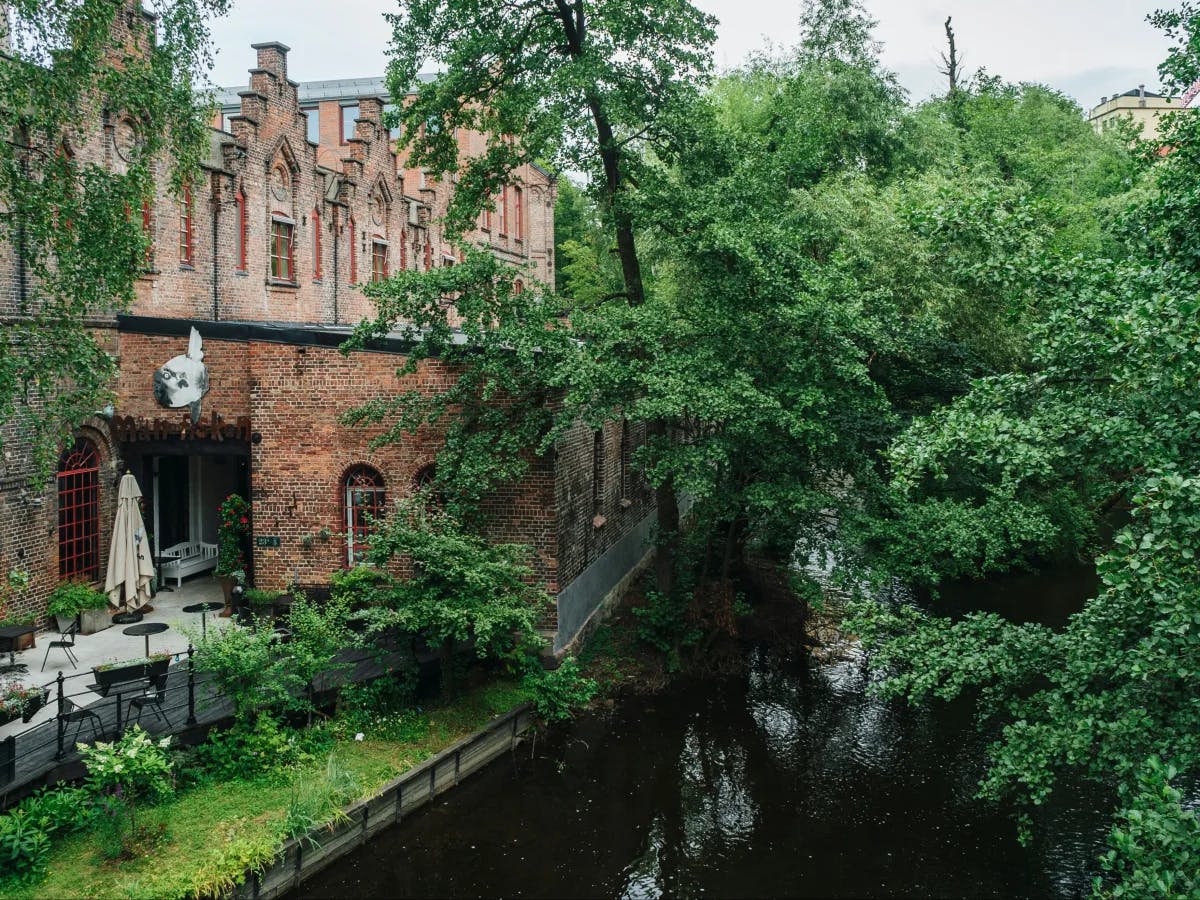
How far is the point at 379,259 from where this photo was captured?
27344 mm

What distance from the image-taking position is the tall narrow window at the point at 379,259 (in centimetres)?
2686

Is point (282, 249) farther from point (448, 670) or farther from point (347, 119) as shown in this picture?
point (347, 119)

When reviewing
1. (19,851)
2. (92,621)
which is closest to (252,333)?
(92,621)

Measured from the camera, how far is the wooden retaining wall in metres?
8.98

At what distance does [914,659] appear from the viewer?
8.32 metres

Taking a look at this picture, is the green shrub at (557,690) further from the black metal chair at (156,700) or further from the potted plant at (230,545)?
the potted plant at (230,545)

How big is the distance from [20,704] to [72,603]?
5.65 m

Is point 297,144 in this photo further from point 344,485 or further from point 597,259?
point 597,259

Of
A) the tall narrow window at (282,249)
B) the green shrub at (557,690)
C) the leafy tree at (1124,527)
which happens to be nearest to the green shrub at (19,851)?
the green shrub at (557,690)

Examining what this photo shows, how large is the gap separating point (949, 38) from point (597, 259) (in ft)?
47.7

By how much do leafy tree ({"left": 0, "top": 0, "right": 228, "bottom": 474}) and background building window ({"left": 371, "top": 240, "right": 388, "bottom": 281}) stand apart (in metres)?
13.8

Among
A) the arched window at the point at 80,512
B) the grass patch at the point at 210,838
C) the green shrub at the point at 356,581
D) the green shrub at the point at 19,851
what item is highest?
the arched window at the point at 80,512

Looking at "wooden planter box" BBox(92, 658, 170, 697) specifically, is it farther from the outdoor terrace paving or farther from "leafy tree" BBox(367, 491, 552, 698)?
"leafy tree" BBox(367, 491, 552, 698)

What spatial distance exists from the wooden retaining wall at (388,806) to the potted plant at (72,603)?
686 centimetres
